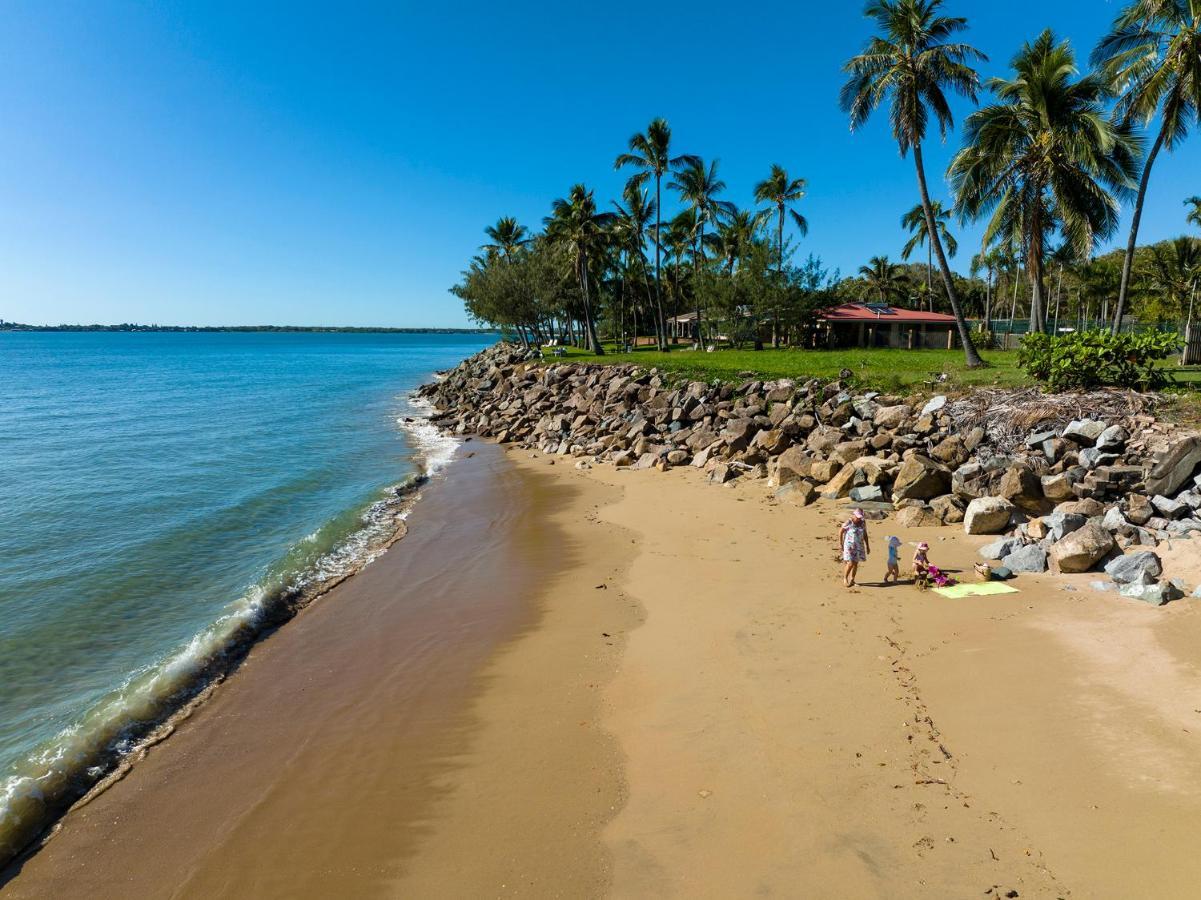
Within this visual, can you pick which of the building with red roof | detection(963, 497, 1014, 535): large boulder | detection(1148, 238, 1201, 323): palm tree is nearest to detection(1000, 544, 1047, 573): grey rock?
detection(963, 497, 1014, 535): large boulder

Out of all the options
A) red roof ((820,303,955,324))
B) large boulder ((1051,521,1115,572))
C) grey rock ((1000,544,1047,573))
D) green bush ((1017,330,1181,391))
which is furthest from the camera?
red roof ((820,303,955,324))

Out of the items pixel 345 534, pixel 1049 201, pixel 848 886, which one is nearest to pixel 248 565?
pixel 345 534

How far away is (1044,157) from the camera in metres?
22.9

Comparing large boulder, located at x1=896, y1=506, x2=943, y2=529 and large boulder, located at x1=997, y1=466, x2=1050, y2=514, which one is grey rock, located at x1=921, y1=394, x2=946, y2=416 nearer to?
large boulder, located at x1=997, y1=466, x2=1050, y2=514

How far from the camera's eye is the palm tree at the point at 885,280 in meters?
71.4

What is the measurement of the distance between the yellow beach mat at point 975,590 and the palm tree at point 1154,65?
16.6 metres

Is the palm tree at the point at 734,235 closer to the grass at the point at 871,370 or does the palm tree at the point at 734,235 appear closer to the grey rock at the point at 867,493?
the grass at the point at 871,370

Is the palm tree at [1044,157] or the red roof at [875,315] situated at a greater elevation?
the palm tree at [1044,157]

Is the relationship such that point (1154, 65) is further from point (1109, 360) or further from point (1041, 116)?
point (1109, 360)

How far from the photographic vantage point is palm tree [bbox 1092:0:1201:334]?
20062 millimetres

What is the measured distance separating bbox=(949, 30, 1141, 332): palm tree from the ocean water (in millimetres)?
23688

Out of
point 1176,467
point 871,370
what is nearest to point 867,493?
point 1176,467

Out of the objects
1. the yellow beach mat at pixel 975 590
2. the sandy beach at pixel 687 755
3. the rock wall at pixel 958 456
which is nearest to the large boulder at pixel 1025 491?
the rock wall at pixel 958 456

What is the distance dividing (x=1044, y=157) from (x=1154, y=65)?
370 cm
